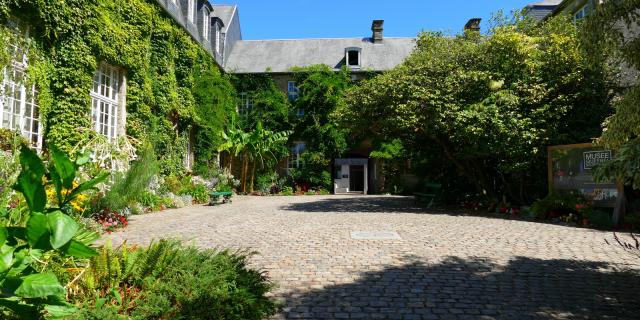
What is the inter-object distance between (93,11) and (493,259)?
1187cm

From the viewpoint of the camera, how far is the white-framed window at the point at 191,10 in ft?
61.5

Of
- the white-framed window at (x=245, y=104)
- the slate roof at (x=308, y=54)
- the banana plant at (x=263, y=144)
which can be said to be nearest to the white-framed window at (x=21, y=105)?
the banana plant at (x=263, y=144)

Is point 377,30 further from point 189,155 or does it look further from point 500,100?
point 500,100

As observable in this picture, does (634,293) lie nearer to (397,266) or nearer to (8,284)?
(397,266)

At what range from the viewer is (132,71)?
545 inches

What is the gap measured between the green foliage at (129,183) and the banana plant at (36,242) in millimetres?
→ 7736

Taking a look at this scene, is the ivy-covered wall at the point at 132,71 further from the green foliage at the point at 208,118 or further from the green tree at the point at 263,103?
the green tree at the point at 263,103

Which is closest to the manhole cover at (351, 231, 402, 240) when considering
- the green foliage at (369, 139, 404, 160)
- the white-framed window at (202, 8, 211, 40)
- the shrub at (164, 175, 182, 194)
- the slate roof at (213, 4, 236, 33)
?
the shrub at (164, 175, 182, 194)

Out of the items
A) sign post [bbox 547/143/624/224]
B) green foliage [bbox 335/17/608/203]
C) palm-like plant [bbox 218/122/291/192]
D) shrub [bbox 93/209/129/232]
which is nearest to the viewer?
shrub [bbox 93/209/129/232]

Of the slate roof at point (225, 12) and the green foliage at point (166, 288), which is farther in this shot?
the slate roof at point (225, 12)

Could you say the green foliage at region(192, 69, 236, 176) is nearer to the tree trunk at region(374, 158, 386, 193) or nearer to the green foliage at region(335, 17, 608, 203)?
the green foliage at region(335, 17, 608, 203)

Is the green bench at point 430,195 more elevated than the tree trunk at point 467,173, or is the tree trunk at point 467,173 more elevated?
the tree trunk at point 467,173

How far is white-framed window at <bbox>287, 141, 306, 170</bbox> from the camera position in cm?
2494

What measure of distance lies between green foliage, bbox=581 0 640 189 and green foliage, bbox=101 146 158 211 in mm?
8451
